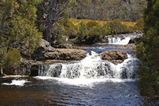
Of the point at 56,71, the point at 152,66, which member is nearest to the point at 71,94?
the point at 152,66

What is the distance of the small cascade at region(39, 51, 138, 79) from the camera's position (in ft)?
53.6

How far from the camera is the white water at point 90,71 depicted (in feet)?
53.1

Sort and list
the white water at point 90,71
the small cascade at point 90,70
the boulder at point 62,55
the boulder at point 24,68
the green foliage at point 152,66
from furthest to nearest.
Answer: the boulder at point 62,55
the boulder at point 24,68
the small cascade at point 90,70
the white water at point 90,71
the green foliage at point 152,66

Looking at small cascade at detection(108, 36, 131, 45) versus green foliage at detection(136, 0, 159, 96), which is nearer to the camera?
green foliage at detection(136, 0, 159, 96)

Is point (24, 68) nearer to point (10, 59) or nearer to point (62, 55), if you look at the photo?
point (10, 59)

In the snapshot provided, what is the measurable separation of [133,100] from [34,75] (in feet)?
35.5

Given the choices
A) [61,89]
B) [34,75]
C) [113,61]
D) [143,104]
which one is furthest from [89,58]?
[143,104]

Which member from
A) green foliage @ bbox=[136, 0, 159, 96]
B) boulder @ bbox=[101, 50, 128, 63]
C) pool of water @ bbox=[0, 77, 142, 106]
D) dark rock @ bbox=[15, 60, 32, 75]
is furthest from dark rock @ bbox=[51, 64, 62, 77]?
green foliage @ bbox=[136, 0, 159, 96]

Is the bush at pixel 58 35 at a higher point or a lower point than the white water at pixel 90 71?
higher

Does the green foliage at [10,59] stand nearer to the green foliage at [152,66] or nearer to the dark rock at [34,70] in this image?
the dark rock at [34,70]

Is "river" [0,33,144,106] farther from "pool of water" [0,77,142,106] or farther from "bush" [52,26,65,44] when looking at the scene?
"bush" [52,26,65,44]

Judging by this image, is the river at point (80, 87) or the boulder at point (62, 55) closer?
the river at point (80, 87)

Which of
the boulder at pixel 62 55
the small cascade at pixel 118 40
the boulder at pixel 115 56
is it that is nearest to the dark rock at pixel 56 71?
the boulder at pixel 62 55

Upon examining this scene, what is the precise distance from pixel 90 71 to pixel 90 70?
114 millimetres
